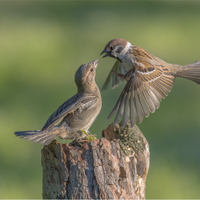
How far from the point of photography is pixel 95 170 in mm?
4453

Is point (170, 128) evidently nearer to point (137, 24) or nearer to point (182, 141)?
point (182, 141)

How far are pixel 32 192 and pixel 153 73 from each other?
3125mm

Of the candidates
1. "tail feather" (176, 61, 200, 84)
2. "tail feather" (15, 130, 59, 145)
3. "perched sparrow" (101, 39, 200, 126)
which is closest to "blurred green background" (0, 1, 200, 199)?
"tail feather" (176, 61, 200, 84)

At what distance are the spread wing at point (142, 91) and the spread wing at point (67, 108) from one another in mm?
394

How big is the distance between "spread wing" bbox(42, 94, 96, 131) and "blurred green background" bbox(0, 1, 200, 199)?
248 centimetres

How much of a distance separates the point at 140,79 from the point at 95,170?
222cm

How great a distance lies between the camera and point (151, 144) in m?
8.52

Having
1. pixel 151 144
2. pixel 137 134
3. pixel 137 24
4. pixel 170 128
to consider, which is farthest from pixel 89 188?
pixel 137 24

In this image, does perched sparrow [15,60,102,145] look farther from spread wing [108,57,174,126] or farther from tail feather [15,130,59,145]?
spread wing [108,57,174,126]

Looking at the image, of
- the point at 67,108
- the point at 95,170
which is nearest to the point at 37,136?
the point at 67,108

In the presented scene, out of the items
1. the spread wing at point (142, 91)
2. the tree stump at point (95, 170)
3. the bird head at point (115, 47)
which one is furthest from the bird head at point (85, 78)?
the tree stump at point (95, 170)

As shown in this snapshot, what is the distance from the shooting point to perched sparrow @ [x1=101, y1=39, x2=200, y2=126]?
19.3 feet

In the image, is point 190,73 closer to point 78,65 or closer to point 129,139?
point 129,139

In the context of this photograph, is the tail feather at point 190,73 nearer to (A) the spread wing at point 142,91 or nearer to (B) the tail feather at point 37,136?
(A) the spread wing at point 142,91
